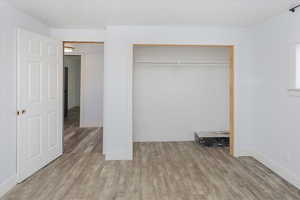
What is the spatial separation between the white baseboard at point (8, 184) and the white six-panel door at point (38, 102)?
9cm

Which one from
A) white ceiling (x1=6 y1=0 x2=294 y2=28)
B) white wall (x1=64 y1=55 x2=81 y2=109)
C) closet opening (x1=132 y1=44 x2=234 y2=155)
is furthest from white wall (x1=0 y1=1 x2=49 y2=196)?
white wall (x1=64 y1=55 x2=81 y2=109)

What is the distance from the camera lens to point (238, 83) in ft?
12.4

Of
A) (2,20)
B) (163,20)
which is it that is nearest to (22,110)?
(2,20)

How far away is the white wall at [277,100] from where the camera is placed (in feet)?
9.16

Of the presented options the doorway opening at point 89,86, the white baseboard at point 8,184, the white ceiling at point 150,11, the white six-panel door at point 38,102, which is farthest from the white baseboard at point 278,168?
the doorway opening at point 89,86

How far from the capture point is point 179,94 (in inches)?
192

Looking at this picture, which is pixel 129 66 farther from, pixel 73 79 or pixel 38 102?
pixel 73 79

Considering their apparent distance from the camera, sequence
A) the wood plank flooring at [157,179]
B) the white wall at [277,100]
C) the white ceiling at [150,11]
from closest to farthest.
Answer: the wood plank flooring at [157,179], the white ceiling at [150,11], the white wall at [277,100]

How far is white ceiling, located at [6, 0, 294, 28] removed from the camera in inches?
104

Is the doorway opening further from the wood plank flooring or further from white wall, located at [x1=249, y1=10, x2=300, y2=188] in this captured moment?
white wall, located at [x1=249, y1=10, x2=300, y2=188]

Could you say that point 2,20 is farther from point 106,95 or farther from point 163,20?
point 163,20

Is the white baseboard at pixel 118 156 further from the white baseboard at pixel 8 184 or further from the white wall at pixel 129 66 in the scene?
the white baseboard at pixel 8 184

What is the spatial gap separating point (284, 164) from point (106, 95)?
9.88 feet

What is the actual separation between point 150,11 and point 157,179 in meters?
2.39
